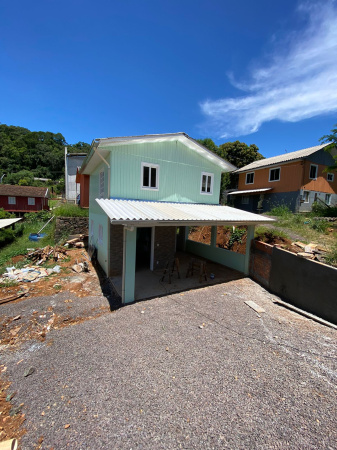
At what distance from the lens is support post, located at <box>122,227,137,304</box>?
20.1 ft

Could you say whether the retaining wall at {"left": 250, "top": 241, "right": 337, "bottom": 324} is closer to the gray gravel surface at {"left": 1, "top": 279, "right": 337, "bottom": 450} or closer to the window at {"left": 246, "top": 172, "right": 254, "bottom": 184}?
the gray gravel surface at {"left": 1, "top": 279, "right": 337, "bottom": 450}

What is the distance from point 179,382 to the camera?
3.46 m

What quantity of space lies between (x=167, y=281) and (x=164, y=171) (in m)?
5.35

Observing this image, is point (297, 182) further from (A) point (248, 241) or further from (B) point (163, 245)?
(B) point (163, 245)

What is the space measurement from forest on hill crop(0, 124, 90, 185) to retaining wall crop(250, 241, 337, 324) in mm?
57033

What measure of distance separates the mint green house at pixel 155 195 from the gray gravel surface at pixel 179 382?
2101 mm

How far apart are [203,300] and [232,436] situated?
Result: 4097mm

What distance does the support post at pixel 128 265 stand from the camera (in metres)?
6.12

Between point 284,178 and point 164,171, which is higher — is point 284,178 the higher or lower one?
the higher one

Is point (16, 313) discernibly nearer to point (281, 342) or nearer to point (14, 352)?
point (14, 352)

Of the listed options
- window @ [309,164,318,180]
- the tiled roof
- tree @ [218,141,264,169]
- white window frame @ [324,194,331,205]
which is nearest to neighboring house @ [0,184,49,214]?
the tiled roof

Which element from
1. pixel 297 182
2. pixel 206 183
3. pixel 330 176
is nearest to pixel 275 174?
pixel 297 182

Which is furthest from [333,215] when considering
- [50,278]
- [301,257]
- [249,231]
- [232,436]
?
[50,278]

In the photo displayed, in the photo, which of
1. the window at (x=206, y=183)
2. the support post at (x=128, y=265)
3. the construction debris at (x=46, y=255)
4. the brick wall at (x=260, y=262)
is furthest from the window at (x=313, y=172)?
the construction debris at (x=46, y=255)
